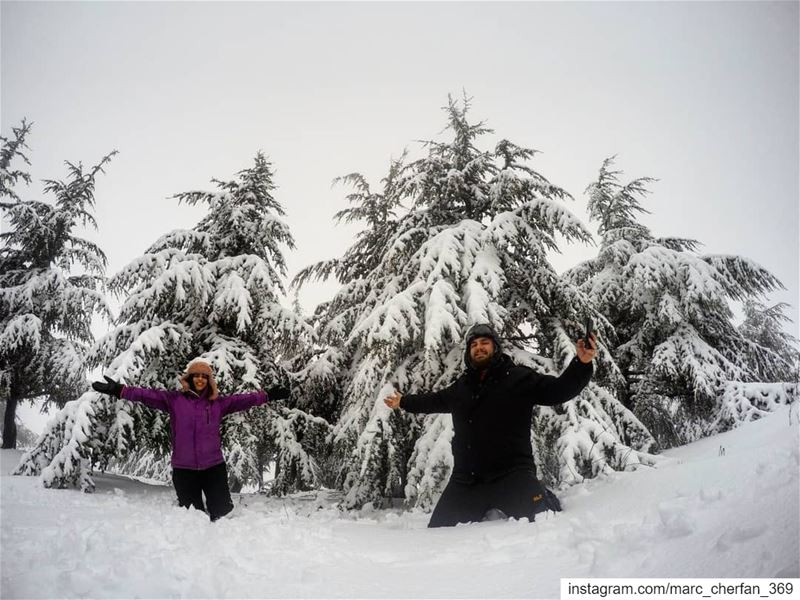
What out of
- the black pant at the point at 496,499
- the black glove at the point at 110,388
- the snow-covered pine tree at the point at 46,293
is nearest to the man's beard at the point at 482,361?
the black pant at the point at 496,499

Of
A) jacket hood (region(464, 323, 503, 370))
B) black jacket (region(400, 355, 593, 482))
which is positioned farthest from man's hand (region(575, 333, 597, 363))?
jacket hood (region(464, 323, 503, 370))

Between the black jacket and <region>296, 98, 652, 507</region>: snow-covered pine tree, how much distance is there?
182 centimetres

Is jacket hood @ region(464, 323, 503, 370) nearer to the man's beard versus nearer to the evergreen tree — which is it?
the man's beard

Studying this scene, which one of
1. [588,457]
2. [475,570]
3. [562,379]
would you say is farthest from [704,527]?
[588,457]

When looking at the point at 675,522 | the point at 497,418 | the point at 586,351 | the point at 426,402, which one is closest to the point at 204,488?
the point at 426,402

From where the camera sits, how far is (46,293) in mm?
12562

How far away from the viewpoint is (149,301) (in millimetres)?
8125

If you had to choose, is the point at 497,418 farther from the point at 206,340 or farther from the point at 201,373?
the point at 206,340

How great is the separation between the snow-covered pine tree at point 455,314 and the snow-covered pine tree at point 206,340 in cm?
176

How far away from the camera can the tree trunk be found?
40.5 feet

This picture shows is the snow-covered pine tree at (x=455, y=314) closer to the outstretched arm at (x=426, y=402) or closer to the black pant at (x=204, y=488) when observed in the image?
the outstretched arm at (x=426, y=402)

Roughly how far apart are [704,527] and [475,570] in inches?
50.1

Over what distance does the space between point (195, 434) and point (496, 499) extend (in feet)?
12.4

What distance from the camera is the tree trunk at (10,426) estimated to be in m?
12.3
